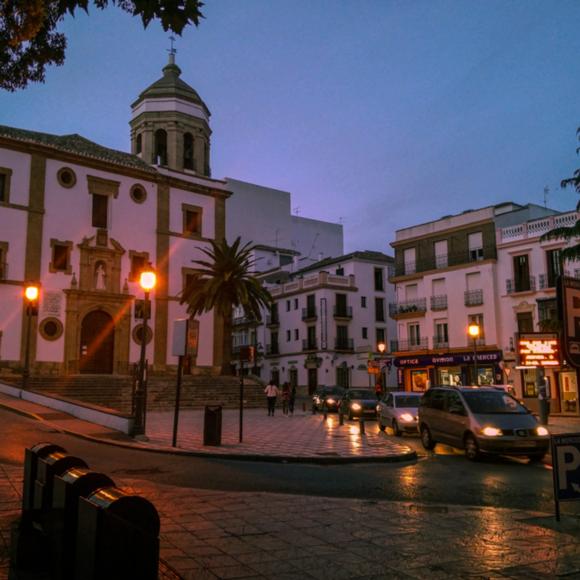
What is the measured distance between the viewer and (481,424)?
13.7 m

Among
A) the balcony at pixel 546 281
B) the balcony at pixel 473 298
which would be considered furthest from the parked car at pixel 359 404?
the balcony at pixel 473 298

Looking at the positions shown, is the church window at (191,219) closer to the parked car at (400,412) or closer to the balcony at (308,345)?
the balcony at (308,345)

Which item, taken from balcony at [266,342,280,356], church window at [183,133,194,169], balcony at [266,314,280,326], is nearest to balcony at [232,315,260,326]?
balcony at [266,314,280,326]

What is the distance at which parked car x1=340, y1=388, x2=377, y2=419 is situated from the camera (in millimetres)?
27422

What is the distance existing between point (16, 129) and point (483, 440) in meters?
37.7

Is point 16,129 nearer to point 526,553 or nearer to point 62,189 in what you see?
point 62,189

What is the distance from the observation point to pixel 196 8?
5371mm

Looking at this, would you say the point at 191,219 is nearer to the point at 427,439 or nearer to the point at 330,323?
the point at 330,323

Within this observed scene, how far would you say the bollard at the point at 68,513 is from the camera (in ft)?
11.9

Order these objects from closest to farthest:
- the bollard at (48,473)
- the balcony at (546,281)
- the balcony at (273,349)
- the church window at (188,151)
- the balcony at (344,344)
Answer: the bollard at (48,473) → the balcony at (546,281) → the church window at (188,151) → the balcony at (344,344) → the balcony at (273,349)

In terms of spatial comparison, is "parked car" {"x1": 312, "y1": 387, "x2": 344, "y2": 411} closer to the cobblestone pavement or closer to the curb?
the curb

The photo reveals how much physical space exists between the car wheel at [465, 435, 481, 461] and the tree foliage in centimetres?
1114

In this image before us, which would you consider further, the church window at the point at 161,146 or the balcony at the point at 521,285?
the church window at the point at 161,146

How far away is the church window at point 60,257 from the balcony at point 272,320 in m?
26.8
